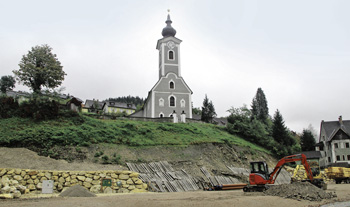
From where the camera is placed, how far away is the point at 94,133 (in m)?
27.7

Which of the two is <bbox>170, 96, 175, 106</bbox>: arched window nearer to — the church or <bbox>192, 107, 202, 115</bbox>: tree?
the church

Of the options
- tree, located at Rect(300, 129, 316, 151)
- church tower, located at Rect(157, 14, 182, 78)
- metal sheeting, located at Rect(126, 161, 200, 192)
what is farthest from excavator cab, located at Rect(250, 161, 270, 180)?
tree, located at Rect(300, 129, 316, 151)

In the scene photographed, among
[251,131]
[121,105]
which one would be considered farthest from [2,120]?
[121,105]

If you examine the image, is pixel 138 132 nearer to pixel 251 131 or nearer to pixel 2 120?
pixel 2 120

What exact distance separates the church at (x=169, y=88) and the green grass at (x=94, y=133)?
10.3m

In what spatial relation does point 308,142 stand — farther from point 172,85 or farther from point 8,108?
point 8,108

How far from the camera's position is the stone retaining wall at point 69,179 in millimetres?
18375

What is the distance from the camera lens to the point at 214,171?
26672 mm

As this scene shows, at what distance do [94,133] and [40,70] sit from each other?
1552 centimetres

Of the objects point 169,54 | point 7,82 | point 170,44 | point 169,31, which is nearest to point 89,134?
point 169,54

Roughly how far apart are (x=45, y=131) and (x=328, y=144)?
155 ft

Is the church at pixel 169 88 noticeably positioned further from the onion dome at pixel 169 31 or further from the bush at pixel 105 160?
the bush at pixel 105 160

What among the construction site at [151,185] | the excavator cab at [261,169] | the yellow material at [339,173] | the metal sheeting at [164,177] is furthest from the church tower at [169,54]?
the excavator cab at [261,169]

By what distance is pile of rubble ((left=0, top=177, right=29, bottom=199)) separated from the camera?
1544cm
